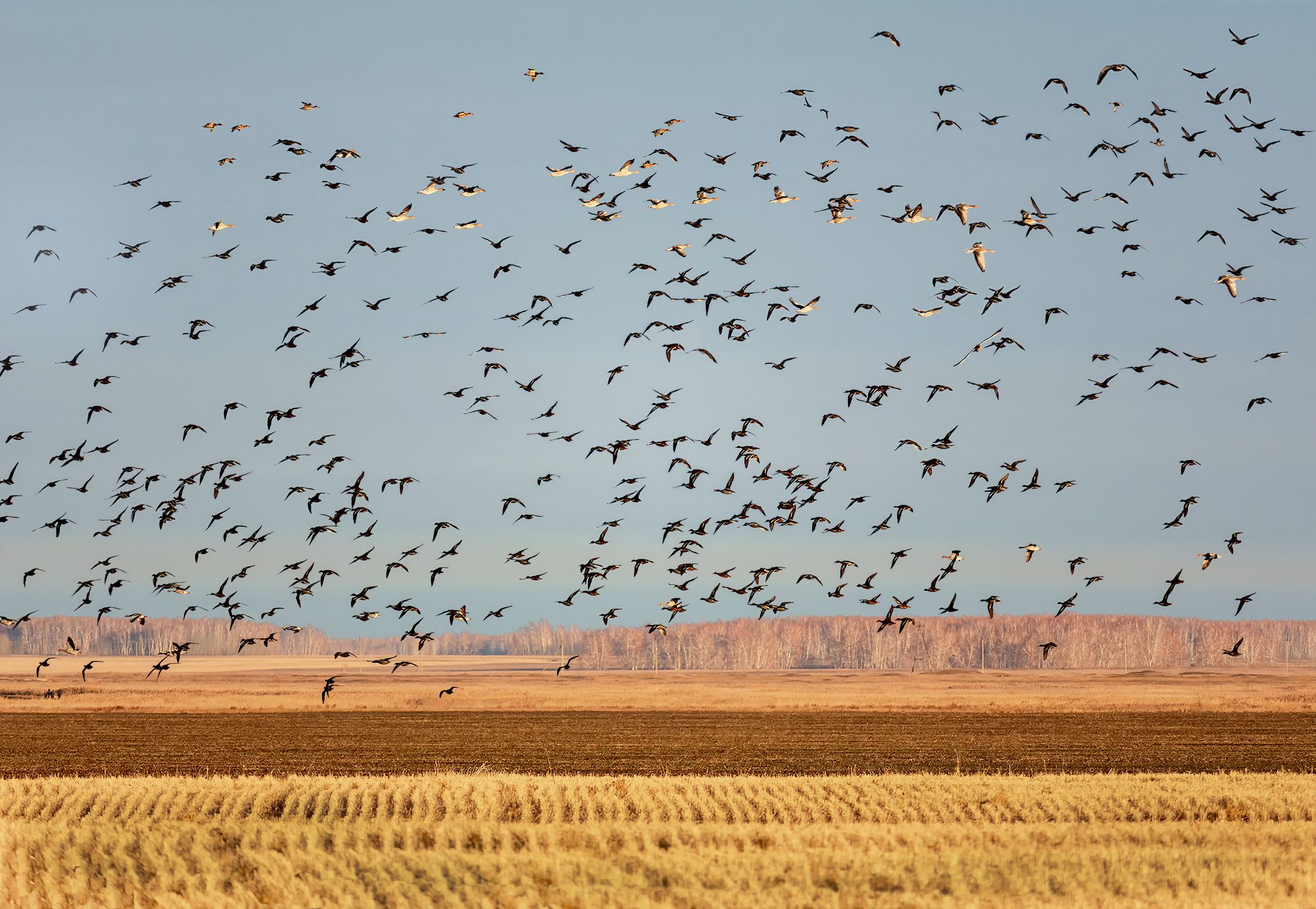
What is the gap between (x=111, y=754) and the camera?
193ft

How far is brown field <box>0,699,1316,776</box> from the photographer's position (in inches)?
2085

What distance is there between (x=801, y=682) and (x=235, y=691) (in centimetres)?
7602

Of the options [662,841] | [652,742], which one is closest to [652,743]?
[652,742]

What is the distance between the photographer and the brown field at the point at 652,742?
5297 centimetres

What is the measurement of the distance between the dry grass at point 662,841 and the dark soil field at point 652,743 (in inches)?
362

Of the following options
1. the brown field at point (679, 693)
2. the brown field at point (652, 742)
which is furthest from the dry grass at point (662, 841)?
the brown field at point (679, 693)

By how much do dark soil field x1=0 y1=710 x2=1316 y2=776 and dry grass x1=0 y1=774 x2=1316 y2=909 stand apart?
30.2ft

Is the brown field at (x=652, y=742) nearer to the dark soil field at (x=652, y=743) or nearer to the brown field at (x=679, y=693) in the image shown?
the dark soil field at (x=652, y=743)

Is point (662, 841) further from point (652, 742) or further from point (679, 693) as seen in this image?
point (679, 693)

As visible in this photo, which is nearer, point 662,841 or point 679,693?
point 662,841

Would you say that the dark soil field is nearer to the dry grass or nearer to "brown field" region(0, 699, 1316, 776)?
"brown field" region(0, 699, 1316, 776)

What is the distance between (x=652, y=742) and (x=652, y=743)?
442 mm

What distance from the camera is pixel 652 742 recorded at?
66062 mm

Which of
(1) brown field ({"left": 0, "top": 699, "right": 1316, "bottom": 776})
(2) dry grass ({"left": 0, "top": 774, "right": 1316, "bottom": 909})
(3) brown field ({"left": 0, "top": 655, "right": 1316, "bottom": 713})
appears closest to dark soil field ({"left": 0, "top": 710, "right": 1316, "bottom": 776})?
(1) brown field ({"left": 0, "top": 699, "right": 1316, "bottom": 776})
